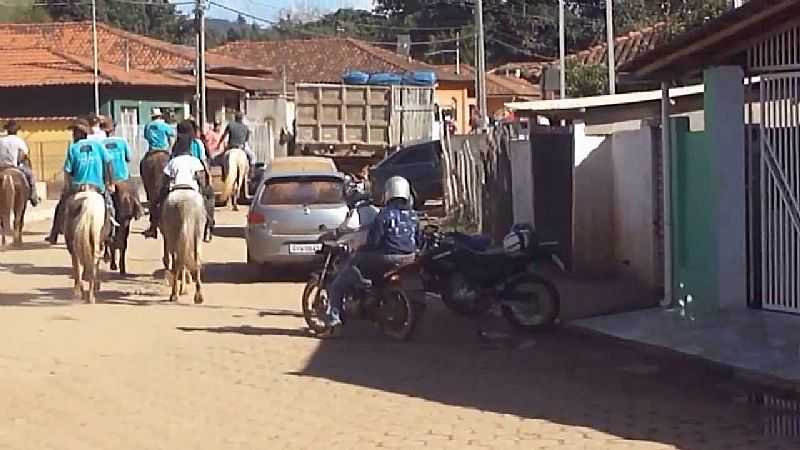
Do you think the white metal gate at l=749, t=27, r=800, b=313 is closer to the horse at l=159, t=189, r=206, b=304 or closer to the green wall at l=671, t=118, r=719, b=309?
the green wall at l=671, t=118, r=719, b=309

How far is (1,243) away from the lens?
2638 cm

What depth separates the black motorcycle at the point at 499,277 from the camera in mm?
15016

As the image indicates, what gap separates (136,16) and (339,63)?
28110 mm

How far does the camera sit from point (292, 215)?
1970 cm

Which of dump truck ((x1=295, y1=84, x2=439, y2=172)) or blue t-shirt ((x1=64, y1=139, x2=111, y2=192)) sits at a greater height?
dump truck ((x1=295, y1=84, x2=439, y2=172))

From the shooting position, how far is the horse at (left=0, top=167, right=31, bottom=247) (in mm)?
25656

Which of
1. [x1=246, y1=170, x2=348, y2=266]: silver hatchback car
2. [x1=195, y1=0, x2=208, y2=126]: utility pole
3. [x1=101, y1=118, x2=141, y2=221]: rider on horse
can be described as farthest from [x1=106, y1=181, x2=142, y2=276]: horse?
[x1=195, y1=0, x2=208, y2=126]: utility pole

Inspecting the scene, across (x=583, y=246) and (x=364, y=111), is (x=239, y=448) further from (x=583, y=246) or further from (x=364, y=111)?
(x=364, y=111)

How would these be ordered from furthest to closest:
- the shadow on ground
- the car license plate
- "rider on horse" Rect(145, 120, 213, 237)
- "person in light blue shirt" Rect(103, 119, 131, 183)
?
"person in light blue shirt" Rect(103, 119, 131, 183), the car license plate, "rider on horse" Rect(145, 120, 213, 237), the shadow on ground

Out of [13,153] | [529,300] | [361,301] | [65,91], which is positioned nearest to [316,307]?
[361,301]

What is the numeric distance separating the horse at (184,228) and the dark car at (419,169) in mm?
14683

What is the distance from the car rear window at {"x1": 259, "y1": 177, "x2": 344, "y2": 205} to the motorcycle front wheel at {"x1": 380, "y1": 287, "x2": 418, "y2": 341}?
212 inches

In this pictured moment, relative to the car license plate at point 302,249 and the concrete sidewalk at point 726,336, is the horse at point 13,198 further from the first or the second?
the concrete sidewalk at point 726,336

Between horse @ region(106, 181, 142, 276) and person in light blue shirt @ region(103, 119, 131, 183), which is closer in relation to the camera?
person in light blue shirt @ region(103, 119, 131, 183)
